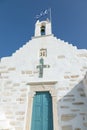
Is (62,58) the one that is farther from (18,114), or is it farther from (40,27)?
(18,114)

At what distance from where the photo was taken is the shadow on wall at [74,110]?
666 centimetres

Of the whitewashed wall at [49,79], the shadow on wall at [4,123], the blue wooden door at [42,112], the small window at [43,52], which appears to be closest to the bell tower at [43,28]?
the whitewashed wall at [49,79]

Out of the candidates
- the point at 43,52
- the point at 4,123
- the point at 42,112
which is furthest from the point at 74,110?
the point at 43,52

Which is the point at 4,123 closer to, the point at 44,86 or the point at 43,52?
the point at 44,86

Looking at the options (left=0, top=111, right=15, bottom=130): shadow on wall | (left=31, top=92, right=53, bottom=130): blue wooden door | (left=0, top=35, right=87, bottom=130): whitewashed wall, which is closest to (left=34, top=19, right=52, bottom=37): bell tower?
(left=0, top=35, right=87, bottom=130): whitewashed wall

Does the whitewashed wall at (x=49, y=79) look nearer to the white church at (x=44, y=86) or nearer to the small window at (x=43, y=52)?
the white church at (x=44, y=86)

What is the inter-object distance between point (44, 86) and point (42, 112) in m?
1.09

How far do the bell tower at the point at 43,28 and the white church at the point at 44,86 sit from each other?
0.67 feet

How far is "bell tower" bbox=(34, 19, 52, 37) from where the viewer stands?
8969 mm

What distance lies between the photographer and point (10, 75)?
822 centimetres

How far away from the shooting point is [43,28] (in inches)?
373

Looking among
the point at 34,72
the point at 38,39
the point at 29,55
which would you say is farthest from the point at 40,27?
the point at 34,72

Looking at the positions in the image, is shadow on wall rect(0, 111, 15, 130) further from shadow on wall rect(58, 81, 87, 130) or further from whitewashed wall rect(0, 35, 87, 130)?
shadow on wall rect(58, 81, 87, 130)

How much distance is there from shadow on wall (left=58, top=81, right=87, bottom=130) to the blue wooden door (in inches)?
17.1
